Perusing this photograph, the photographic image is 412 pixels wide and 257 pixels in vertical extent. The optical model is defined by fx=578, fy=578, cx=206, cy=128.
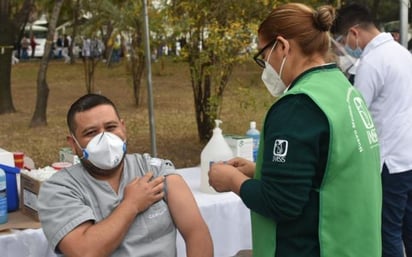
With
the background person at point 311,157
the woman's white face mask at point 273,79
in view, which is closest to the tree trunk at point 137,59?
the woman's white face mask at point 273,79

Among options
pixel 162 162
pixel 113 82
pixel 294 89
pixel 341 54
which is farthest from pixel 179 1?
pixel 113 82

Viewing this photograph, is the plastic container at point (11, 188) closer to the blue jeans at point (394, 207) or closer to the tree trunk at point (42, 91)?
the blue jeans at point (394, 207)

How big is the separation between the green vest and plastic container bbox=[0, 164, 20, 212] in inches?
44.7

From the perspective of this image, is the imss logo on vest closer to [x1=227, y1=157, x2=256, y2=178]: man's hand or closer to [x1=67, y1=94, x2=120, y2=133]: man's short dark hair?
[x1=227, y1=157, x2=256, y2=178]: man's hand

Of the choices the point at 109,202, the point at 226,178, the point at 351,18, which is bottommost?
the point at 109,202

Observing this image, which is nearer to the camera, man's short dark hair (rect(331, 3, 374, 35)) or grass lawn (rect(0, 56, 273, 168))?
man's short dark hair (rect(331, 3, 374, 35))

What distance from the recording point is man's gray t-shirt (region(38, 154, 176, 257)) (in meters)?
1.60

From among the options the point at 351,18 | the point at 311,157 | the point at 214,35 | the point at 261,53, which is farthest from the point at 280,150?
the point at 214,35

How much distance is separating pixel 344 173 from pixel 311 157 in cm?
11

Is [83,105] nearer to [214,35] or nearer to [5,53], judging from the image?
[214,35]

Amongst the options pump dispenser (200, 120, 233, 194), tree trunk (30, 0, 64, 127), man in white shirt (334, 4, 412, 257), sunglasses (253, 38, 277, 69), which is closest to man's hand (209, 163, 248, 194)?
sunglasses (253, 38, 277, 69)

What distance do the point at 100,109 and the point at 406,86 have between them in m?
1.55

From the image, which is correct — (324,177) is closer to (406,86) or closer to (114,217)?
(114,217)

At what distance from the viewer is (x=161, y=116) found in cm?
942
